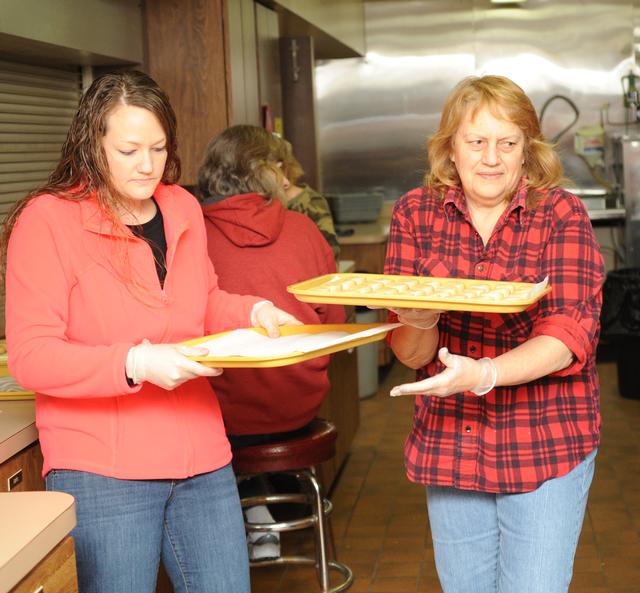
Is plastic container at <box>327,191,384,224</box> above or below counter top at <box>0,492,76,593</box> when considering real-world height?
above

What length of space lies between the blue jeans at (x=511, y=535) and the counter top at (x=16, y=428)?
89 cm

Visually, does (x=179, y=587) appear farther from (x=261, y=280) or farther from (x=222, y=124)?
(x=222, y=124)

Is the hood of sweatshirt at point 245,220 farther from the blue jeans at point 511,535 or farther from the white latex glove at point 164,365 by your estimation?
the white latex glove at point 164,365

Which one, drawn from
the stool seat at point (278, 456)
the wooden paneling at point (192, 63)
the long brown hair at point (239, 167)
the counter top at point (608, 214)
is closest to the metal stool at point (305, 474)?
the stool seat at point (278, 456)

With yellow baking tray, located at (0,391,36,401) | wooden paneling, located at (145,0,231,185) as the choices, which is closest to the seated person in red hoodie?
wooden paneling, located at (145,0,231,185)

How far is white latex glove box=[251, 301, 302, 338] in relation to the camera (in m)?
2.20

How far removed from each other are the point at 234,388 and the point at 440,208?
1.30 metres

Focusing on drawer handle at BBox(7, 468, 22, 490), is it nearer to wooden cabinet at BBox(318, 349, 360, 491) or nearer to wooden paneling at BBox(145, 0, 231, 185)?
wooden cabinet at BBox(318, 349, 360, 491)

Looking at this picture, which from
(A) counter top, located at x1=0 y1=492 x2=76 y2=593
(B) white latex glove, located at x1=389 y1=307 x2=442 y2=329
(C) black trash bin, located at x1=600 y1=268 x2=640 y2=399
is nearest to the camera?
(A) counter top, located at x1=0 y1=492 x2=76 y2=593

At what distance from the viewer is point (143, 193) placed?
6.57ft

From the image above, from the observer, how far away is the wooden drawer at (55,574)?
161 cm

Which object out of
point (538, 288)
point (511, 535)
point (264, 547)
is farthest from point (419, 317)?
point (264, 547)

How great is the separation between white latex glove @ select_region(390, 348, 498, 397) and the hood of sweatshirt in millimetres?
1497

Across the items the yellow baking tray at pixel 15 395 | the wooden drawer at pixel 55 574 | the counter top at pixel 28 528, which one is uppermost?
the yellow baking tray at pixel 15 395
